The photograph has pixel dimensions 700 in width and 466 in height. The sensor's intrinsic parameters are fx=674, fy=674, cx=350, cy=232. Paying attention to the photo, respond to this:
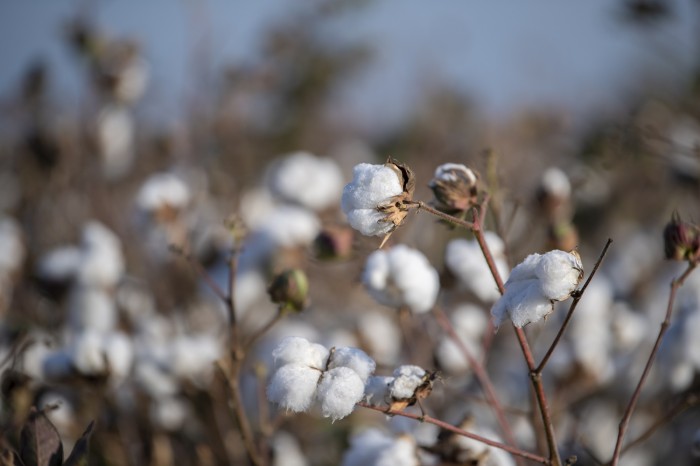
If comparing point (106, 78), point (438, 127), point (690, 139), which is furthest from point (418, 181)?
point (106, 78)

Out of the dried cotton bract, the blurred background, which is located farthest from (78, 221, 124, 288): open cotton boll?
the dried cotton bract

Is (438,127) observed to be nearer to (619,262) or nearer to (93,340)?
(619,262)

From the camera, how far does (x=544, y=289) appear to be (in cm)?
45

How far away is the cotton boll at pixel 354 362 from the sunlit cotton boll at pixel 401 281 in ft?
0.67

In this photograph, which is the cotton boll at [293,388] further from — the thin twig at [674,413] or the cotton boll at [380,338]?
the cotton boll at [380,338]

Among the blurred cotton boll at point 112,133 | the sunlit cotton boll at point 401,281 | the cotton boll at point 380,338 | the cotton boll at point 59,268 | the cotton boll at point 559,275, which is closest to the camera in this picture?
the cotton boll at point 559,275

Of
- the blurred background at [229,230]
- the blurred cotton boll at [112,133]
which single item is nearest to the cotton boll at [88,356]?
the blurred background at [229,230]

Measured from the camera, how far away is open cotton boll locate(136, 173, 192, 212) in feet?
3.79

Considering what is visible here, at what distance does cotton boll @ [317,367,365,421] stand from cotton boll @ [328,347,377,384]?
14mm

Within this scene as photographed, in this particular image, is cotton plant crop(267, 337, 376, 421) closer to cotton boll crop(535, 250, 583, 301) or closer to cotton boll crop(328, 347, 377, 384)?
cotton boll crop(328, 347, 377, 384)

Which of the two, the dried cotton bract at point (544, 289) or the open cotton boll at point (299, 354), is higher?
the dried cotton bract at point (544, 289)

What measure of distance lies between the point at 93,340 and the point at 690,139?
1.40 meters

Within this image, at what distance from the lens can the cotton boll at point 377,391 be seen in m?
0.50

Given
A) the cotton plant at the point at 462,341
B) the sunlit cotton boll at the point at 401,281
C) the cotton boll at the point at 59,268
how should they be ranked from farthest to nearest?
1. the cotton boll at the point at 59,268
2. the cotton plant at the point at 462,341
3. the sunlit cotton boll at the point at 401,281
